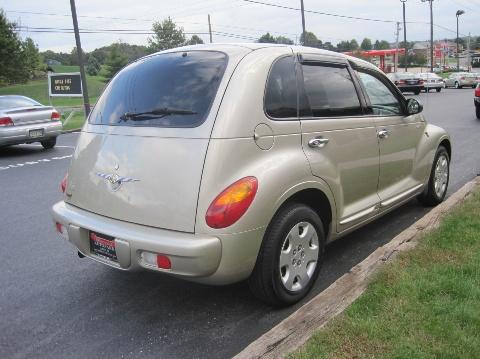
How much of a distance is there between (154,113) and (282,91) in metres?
0.88

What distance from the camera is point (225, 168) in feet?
9.77

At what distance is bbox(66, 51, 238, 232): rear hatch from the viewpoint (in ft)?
9.88

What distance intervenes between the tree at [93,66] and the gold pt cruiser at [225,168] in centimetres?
10734

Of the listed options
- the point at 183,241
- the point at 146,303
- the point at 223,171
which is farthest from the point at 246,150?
the point at 146,303

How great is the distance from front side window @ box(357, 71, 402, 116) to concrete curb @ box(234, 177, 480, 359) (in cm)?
112

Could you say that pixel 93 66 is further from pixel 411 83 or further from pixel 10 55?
pixel 411 83

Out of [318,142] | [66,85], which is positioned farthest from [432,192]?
[66,85]

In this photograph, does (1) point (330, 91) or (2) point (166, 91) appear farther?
(1) point (330, 91)

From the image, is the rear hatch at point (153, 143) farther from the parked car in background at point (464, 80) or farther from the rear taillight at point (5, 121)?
the parked car in background at point (464, 80)

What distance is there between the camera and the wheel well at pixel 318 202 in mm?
3451

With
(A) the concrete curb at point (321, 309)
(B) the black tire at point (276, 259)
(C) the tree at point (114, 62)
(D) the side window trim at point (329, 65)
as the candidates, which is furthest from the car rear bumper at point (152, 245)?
(C) the tree at point (114, 62)

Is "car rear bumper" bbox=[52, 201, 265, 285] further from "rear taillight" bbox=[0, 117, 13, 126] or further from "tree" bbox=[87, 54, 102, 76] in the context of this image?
"tree" bbox=[87, 54, 102, 76]

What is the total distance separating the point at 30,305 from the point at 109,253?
0.92 metres

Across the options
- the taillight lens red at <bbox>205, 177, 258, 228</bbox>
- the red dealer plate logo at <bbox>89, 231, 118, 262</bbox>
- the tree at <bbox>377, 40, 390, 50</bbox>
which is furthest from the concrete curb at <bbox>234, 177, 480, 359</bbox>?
the tree at <bbox>377, 40, 390, 50</bbox>
